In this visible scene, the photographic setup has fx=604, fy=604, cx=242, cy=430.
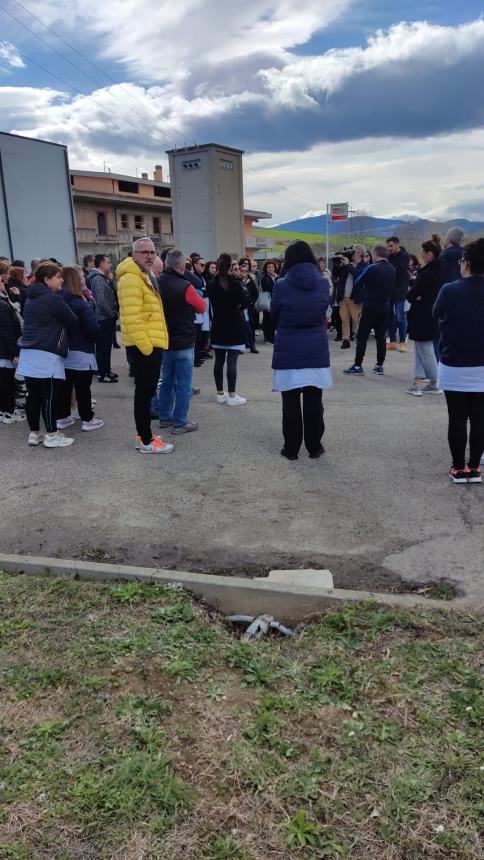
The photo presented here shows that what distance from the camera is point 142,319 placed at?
18.1ft

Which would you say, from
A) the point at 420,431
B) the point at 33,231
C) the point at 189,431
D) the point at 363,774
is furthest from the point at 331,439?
the point at 33,231

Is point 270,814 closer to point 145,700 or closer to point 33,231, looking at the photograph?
point 145,700

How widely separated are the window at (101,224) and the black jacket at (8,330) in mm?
39026

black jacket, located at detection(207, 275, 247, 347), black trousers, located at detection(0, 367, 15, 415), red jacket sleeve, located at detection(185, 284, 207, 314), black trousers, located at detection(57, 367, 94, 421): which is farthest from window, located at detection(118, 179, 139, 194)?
red jacket sleeve, located at detection(185, 284, 207, 314)

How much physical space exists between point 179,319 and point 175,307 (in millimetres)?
133

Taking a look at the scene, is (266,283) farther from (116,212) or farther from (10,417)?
(116,212)

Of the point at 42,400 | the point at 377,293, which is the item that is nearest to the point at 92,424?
the point at 42,400

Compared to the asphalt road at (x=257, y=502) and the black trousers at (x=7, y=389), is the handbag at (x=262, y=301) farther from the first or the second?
the black trousers at (x=7, y=389)

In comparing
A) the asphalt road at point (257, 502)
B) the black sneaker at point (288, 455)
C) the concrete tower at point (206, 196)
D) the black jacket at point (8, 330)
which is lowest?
the asphalt road at point (257, 502)

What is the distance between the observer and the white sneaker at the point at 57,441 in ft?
20.7

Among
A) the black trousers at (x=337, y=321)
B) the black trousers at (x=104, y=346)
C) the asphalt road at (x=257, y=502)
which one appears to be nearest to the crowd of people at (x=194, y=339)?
the asphalt road at (x=257, y=502)

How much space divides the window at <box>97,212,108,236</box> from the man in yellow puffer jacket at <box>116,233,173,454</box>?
40732 millimetres

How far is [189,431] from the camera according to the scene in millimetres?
6805

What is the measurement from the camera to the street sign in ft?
145
